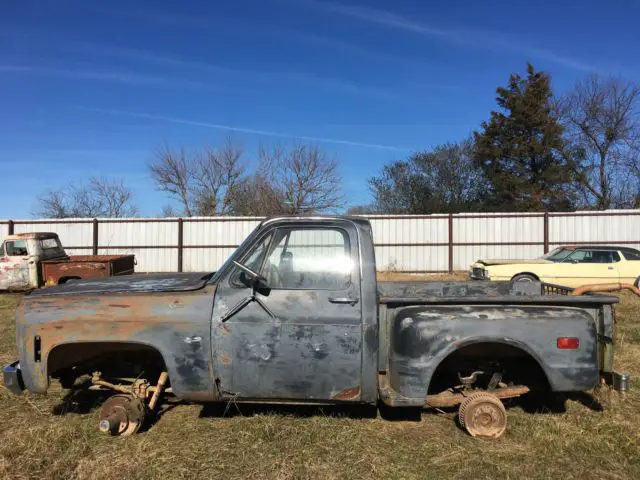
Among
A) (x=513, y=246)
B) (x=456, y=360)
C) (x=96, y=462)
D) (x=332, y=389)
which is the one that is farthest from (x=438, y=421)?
(x=513, y=246)

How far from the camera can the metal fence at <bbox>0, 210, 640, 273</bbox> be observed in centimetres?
1817

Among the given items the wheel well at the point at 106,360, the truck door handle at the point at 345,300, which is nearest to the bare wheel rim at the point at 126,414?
the wheel well at the point at 106,360

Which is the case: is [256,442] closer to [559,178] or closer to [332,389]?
[332,389]

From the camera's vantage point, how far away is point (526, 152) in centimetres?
3064

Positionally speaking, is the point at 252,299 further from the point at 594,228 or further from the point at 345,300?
the point at 594,228

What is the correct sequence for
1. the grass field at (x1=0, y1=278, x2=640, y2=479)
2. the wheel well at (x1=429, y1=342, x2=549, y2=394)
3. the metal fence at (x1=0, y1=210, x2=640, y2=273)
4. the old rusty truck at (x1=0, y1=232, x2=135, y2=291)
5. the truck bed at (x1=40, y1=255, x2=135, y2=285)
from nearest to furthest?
the grass field at (x1=0, y1=278, x2=640, y2=479) → the wheel well at (x1=429, y1=342, x2=549, y2=394) → the truck bed at (x1=40, y1=255, x2=135, y2=285) → the old rusty truck at (x1=0, y1=232, x2=135, y2=291) → the metal fence at (x1=0, y1=210, x2=640, y2=273)

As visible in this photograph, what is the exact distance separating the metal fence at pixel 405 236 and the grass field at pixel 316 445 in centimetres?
1467

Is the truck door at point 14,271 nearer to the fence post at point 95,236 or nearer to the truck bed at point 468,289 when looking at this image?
the fence post at point 95,236

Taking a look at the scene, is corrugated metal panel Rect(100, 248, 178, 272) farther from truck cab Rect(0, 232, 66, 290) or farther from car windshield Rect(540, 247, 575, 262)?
car windshield Rect(540, 247, 575, 262)

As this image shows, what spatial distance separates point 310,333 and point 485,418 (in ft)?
5.29

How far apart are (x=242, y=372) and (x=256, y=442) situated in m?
0.58

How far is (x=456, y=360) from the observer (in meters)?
4.00

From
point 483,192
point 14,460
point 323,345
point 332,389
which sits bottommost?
point 14,460

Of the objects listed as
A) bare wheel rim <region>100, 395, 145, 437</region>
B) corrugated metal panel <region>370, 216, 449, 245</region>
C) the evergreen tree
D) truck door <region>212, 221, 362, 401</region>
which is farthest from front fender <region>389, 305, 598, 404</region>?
the evergreen tree
